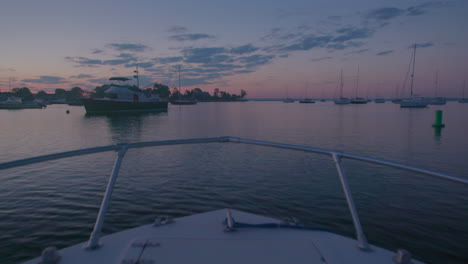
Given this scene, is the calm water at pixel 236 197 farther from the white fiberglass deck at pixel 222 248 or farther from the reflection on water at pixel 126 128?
the reflection on water at pixel 126 128

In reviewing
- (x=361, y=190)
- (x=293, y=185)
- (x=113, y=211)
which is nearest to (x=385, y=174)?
(x=361, y=190)

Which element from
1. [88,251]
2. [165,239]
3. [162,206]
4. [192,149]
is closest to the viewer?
[88,251]

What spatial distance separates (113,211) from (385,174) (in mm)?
8921

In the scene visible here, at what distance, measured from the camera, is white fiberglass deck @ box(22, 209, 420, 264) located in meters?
1.88

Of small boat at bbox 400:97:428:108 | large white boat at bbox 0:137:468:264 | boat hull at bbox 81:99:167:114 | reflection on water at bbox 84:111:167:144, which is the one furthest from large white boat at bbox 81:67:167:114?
small boat at bbox 400:97:428:108

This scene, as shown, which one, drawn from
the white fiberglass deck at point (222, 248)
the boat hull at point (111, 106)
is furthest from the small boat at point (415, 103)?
the white fiberglass deck at point (222, 248)

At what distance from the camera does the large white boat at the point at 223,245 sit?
73.5 inches

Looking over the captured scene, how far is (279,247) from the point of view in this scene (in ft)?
6.69

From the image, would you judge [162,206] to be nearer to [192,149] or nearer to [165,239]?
[165,239]

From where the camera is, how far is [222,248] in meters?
2.02

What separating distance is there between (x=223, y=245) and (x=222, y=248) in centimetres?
5

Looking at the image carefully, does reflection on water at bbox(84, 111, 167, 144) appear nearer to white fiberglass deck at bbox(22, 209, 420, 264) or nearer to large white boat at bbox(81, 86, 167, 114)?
large white boat at bbox(81, 86, 167, 114)

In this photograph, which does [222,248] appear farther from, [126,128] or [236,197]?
[126,128]

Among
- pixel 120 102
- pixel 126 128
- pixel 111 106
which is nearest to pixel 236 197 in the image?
pixel 126 128
